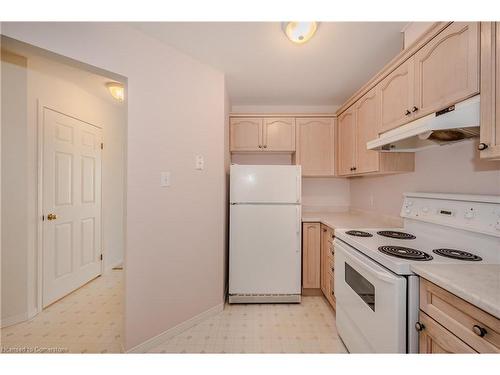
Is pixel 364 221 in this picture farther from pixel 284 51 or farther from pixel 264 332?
pixel 284 51

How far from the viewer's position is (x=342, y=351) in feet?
5.01

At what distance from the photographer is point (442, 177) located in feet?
4.86

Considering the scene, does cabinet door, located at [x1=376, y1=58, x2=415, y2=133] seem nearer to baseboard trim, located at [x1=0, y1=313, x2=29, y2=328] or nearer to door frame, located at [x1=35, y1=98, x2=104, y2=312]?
door frame, located at [x1=35, y1=98, x2=104, y2=312]

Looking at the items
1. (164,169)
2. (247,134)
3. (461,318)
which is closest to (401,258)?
(461,318)

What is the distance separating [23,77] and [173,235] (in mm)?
1958

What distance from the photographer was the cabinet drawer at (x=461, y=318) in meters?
0.65

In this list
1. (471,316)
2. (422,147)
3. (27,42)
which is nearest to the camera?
(471,316)

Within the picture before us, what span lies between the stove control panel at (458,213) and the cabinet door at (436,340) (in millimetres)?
602

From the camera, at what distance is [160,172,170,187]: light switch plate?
1624 mm

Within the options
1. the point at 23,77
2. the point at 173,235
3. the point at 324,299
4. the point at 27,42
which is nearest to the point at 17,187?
the point at 23,77

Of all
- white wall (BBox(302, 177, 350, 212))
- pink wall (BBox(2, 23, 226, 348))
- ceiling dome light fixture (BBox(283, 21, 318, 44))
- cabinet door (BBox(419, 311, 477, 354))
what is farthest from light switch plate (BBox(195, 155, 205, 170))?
cabinet door (BBox(419, 311, 477, 354))

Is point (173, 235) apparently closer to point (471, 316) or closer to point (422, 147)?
point (471, 316)

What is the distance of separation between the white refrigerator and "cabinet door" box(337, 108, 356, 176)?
27.6 inches

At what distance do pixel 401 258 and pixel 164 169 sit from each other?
65.6 inches
